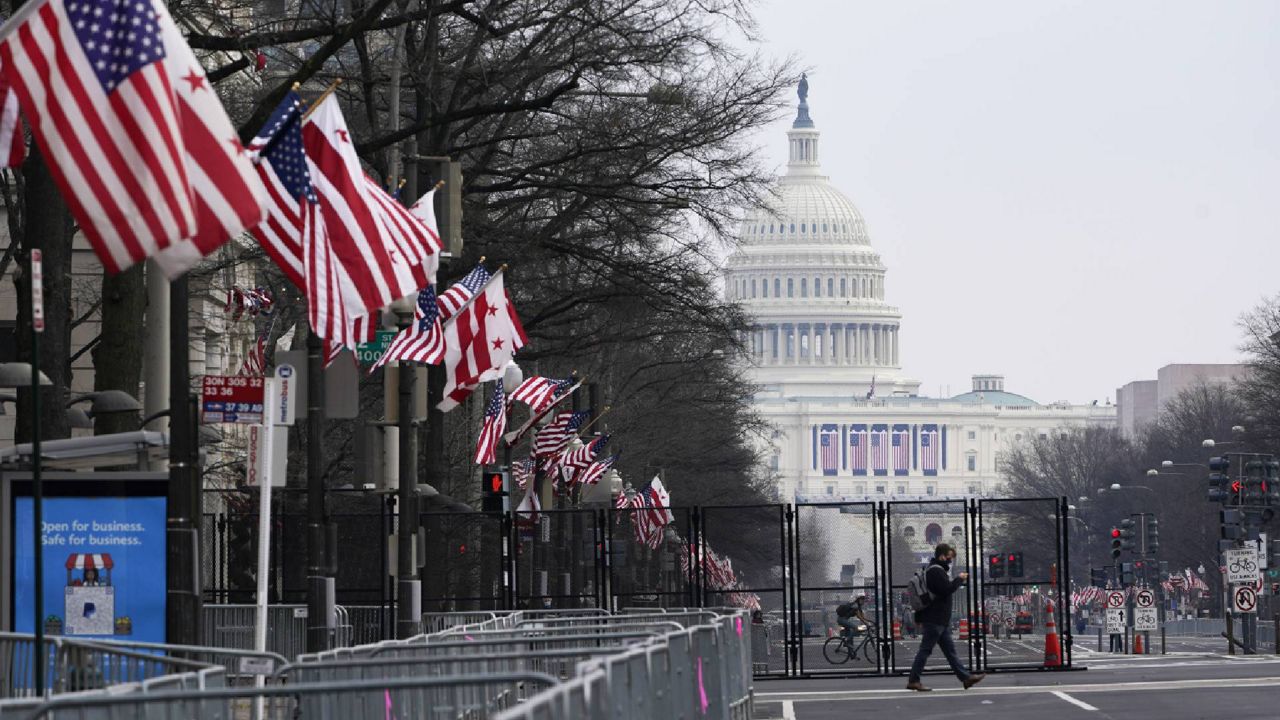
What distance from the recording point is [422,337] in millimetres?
26312

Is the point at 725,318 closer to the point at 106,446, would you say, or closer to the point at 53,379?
the point at 53,379

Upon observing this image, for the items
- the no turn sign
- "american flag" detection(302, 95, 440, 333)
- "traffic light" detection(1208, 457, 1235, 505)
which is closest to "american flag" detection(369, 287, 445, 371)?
"american flag" detection(302, 95, 440, 333)

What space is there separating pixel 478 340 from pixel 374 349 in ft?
13.9

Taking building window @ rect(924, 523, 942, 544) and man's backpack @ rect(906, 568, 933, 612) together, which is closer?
man's backpack @ rect(906, 568, 933, 612)

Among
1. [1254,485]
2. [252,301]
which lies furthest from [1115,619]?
[252,301]

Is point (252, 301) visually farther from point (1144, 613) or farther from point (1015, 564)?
point (1144, 613)

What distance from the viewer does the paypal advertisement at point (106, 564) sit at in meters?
18.4

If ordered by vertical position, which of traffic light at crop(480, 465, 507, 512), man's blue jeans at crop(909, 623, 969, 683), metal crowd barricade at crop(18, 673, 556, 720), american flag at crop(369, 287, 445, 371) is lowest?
man's blue jeans at crop(909, 623, 969, 683)

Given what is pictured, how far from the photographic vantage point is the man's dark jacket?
29312 millimetres

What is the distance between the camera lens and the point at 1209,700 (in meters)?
26.5

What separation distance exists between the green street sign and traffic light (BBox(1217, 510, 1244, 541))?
31.9m

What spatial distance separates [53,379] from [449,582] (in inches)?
724

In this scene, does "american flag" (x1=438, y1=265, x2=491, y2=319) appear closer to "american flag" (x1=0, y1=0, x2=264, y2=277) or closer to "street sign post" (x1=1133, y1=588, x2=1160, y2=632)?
"american flag" (x1=0, y1=0, x2=264, y2=277)

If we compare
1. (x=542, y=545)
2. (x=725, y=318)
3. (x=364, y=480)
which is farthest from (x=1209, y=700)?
(x=542, y=545)
